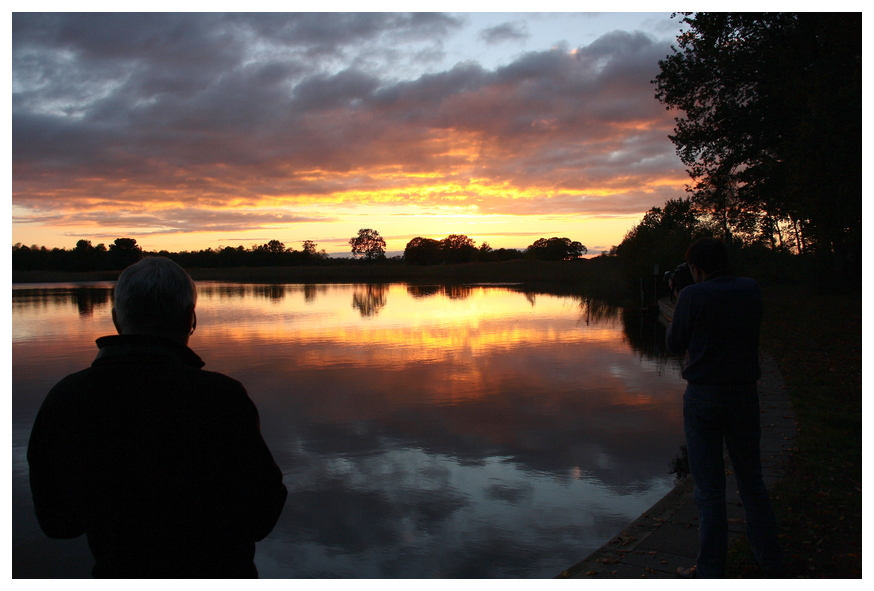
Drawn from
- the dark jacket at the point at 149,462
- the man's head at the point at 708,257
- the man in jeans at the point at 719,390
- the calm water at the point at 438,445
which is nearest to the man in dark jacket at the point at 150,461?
the dark jacket at the point at 149,462

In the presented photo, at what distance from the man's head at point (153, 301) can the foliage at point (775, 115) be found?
12.2 meters

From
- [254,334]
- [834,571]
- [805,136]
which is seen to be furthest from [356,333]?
[834,571]

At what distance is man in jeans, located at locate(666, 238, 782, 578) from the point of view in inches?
110

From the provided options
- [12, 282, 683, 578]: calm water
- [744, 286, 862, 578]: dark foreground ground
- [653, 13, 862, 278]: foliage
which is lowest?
[12, 282, 683, 578]: calm water

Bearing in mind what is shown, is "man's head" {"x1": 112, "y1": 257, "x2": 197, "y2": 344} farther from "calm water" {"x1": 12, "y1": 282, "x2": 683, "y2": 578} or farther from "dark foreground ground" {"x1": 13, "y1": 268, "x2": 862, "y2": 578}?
"dark foreground ground" {"x1": 13, "y1": 268, "x2": 862, "y2": 578}

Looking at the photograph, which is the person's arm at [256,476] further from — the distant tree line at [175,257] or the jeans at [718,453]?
the distant tree line at [175,257]

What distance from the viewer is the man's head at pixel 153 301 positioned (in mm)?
1715

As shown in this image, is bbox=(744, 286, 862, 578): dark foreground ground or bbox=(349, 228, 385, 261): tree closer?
bbox=(744, 286, 862, 578): dark foreground ground

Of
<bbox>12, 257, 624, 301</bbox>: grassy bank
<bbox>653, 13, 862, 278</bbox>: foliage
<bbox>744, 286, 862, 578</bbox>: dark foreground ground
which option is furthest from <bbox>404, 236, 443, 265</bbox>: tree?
<bbox>744, 286, 862, 578</bbox>: dark foreground ground

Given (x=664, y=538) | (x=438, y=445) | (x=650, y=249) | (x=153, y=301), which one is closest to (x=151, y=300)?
(x=153, y=301)

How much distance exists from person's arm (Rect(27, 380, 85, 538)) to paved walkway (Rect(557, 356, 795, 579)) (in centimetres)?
254

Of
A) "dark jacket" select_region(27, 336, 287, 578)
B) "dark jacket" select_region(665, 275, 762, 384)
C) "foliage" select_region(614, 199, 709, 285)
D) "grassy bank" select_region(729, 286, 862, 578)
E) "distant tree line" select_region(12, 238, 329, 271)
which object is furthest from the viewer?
"distant tree line" select_region(12, 238, 329, 271)

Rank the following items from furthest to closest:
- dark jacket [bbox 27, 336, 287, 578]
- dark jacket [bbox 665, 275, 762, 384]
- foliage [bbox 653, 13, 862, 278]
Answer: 1. foliage [bbox 653, 13, 862, 278]
2. dark jacket [bbox 665, 275, 762, 384]
3. dark jacket [bbox 27, 336, 287, 578]

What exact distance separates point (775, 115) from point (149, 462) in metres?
18.6
